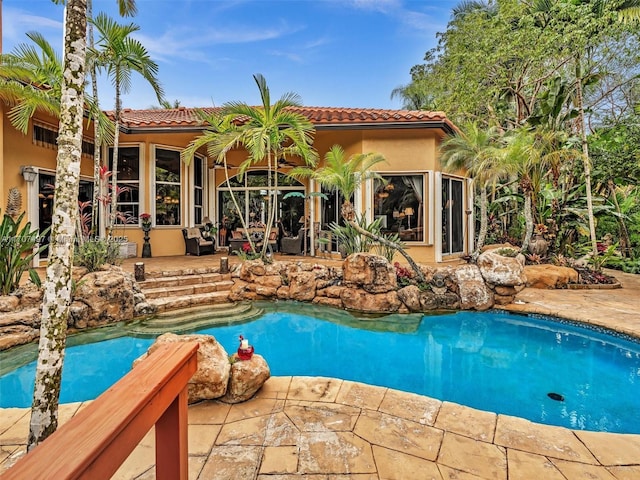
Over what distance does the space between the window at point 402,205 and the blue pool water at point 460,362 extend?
406 centimetres

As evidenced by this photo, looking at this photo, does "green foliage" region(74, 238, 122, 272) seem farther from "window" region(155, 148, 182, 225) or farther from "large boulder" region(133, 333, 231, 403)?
"large boulder" region(133, 333, 231, 403)

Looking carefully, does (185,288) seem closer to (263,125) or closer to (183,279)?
(183,279)

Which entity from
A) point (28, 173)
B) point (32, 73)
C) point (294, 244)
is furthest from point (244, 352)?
point (294, 244)

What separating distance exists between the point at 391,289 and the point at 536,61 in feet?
29.0

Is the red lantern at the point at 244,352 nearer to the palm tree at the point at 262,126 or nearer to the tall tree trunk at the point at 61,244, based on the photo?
the tall tree trunk at the point at 61,244

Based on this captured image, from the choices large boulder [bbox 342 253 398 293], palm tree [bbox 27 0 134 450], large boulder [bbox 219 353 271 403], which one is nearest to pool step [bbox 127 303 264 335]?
large boulder [bbox 342 253 398 293]

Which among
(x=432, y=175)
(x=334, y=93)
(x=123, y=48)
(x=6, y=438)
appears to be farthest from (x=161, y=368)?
(x=334, y=93)

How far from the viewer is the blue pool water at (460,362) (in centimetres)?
390

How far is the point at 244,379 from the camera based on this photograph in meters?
3.22

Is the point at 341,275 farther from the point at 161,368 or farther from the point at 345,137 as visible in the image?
the point at 161,368

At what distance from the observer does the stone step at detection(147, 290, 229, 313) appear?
6914 millimetres

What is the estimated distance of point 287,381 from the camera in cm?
358

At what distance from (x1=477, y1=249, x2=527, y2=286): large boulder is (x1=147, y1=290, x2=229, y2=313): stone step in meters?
5.48

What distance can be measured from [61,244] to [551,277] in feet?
31.8
